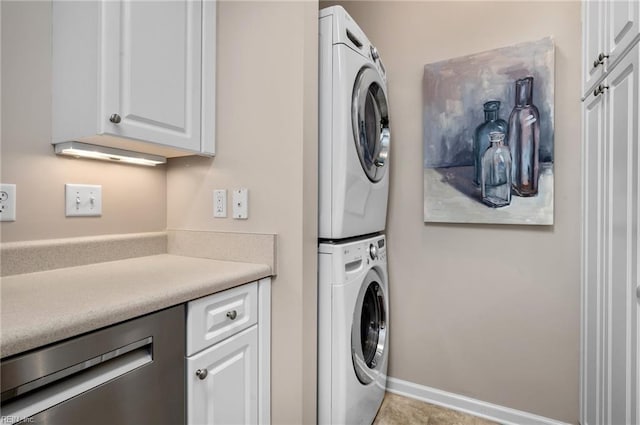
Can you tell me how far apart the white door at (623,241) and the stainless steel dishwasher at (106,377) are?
137 cm

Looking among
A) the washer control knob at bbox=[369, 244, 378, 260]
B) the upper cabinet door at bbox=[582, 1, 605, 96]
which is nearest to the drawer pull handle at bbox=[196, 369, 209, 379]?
the washer control knob at bbox=[369, 244, 378, 260]

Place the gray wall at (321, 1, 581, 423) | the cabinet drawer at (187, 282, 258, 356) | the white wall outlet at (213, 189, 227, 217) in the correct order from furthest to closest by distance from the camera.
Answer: the gray wall at (321, 1, 581, 423) → the white wall outlet at (213, 189, 227, 217) → the cabinet drawer at (187, 282, 258, 356)

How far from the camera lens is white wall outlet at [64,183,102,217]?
1.22 m

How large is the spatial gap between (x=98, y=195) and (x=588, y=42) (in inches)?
84.6

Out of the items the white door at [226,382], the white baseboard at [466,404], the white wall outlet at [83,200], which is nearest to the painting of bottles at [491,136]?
the white baseboard at [466,404]

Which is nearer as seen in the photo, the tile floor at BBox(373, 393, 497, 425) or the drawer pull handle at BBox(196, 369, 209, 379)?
the drawer pull handle at BBox(196, 369, 209, 379)

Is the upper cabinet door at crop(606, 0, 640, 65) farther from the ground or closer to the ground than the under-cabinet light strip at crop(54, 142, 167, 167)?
farther from the ground

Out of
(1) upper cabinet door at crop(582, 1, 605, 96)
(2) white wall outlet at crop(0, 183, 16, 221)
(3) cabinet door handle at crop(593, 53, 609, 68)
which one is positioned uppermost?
(1) upper cabinet door at crop(582, 1, 605, 96)

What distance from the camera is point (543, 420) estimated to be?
1.66 m

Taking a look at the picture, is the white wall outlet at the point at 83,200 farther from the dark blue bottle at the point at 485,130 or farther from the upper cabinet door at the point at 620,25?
the upper cabinet door at the point at 620,25

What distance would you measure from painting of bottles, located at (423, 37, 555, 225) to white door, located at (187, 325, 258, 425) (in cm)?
123

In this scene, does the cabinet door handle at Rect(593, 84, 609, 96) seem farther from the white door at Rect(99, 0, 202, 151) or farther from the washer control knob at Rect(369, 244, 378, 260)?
the white door at Rect(99, 0, 202, 151)

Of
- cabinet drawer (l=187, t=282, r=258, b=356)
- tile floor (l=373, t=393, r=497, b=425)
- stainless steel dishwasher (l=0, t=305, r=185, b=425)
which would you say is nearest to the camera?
stainless steel dishwasher (l=0, t=305, r=185, b=425)

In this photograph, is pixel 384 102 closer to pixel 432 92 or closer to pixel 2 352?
pixel 432 92
